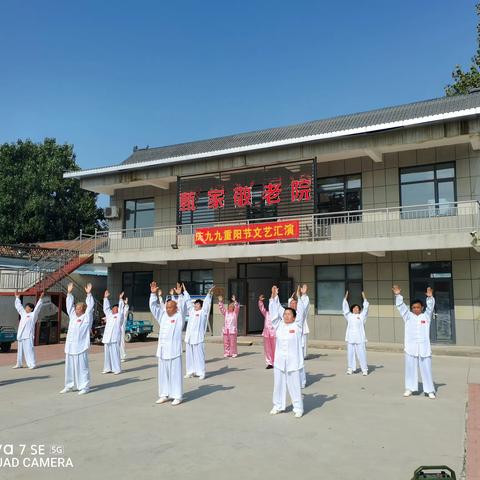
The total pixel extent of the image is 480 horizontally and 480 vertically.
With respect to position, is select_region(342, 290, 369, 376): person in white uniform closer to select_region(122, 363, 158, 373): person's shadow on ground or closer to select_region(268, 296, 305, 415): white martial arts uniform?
select_region(268, 296, 305, 415): white martial arts uniform

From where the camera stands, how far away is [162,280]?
873 inches

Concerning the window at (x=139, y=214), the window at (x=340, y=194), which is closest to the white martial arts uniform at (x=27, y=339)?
the window at (x=139, y=214)

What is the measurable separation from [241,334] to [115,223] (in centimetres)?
817

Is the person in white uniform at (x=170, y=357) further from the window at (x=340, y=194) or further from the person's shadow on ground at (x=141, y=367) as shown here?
the window at (x=340, y=194)

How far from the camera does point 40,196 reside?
3397 cm

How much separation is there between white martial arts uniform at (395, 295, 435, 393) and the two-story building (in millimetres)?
6758

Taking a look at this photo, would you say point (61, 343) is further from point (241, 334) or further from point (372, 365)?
point (372, 365)

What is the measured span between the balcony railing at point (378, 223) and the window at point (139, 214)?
6.20 feet

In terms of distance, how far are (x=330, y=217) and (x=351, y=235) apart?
1024 millimetres

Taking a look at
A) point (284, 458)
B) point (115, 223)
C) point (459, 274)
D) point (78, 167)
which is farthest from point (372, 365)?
point (78, 167)

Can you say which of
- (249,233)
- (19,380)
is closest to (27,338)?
(19,380)

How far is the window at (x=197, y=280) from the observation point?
69.5ft

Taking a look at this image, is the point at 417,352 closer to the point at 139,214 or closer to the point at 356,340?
the point at 356,340

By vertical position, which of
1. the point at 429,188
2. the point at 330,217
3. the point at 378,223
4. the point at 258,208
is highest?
the point at 429,188
